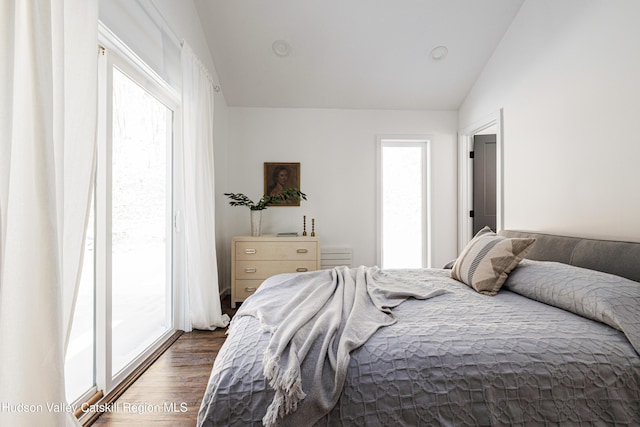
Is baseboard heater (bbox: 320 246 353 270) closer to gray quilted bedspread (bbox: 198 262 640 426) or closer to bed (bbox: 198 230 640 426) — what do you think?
bed (bbox: 198 230 640 426)

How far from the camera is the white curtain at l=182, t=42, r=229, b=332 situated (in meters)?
2.60

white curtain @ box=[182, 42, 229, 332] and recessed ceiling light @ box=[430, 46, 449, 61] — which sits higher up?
recessed ceiling light @ box=[430, 46, 449, 61]

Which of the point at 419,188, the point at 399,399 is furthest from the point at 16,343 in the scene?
the point at 419,188

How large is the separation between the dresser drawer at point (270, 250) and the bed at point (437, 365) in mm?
1979

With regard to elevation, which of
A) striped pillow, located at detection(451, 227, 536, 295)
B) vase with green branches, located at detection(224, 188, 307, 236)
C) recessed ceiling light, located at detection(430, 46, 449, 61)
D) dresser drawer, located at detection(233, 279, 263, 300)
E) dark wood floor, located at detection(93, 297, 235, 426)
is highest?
recessed ceiling light, located at detection(430, 46, 449, 61)

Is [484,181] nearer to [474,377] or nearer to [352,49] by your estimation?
[352,49]

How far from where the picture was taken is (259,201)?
3713mm

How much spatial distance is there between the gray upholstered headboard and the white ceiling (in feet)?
7.12

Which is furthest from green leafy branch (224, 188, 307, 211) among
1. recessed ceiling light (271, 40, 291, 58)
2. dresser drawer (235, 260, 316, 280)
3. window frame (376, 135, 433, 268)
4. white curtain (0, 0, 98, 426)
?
white curtain (0, 0, 98, 426)

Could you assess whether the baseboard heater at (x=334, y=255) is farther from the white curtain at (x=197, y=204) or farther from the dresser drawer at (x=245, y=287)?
the white curtain at (x=197, y=204)

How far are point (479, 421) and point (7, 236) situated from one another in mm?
1541

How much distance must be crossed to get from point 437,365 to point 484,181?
332cm

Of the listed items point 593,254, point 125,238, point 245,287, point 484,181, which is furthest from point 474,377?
point 484,181

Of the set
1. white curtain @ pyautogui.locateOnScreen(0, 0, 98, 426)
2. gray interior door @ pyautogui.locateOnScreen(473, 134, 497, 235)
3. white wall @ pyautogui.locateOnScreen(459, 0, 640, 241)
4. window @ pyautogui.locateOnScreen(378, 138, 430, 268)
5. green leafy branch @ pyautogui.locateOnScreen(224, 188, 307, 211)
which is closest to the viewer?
white curtain @ pyautogui.locateOnScreen(0, 0, 98, 426)
